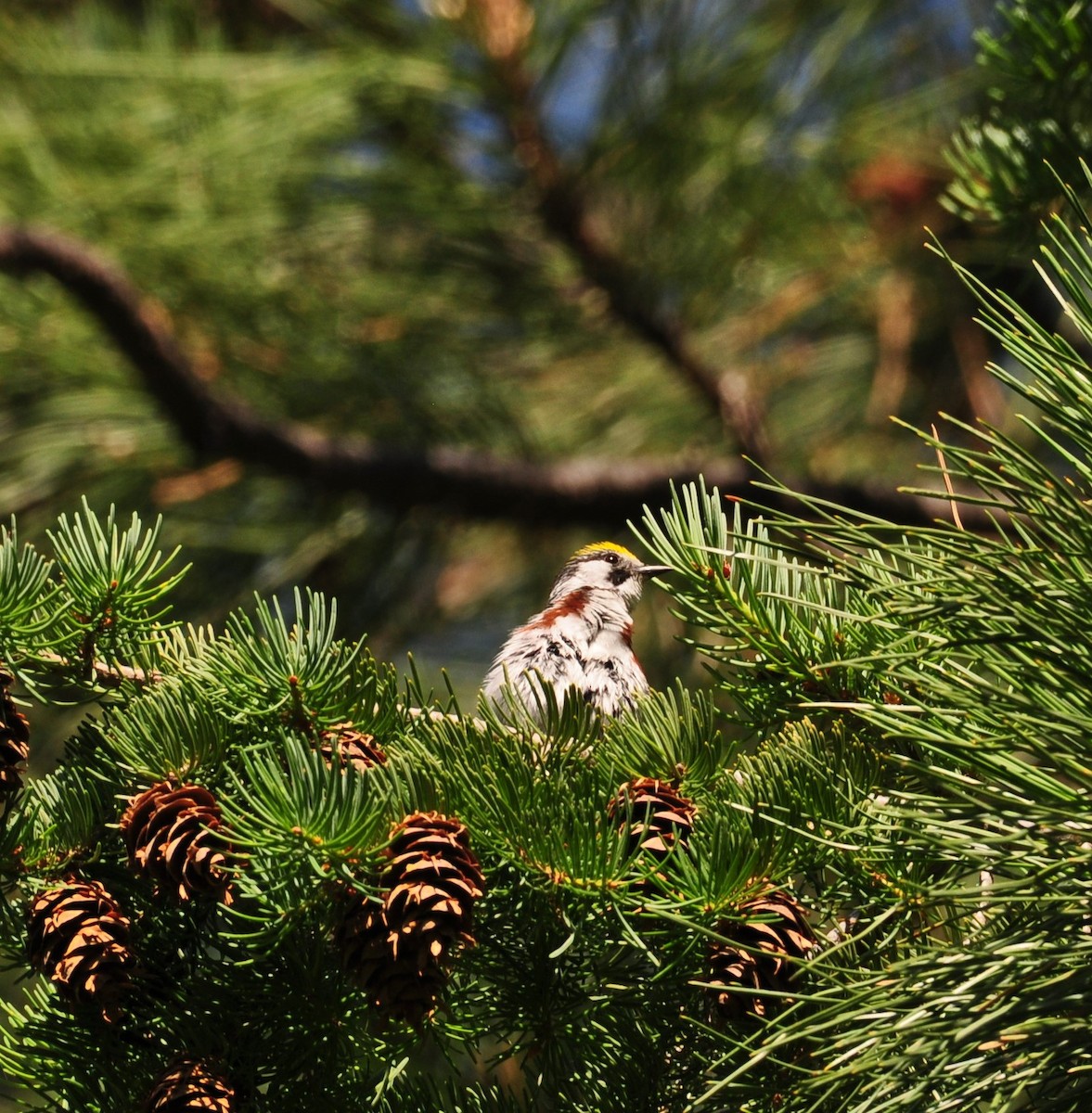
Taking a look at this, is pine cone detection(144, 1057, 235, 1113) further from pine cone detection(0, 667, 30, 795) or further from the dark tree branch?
the dark tree branch

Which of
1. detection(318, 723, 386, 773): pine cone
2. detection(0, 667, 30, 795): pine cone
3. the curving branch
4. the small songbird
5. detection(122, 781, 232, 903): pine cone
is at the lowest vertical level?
the curving branch

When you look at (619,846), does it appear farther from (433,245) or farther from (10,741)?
(433,245)

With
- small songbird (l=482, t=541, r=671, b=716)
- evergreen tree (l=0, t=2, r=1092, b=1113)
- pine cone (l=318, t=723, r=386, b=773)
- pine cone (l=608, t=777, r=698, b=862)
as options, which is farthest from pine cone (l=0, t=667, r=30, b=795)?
small songbird (l=482, t=541, r=671, b=716)

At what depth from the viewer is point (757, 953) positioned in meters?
1.07

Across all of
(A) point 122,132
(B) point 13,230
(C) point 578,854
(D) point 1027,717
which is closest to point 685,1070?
(C) point 578,854

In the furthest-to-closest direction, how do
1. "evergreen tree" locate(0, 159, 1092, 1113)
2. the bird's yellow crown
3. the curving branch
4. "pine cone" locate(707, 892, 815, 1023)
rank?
the bird's yellow crown < the curving branch < "pine cone" locate(707, 892, 815, 1023) < "evergreen tree" locate(0, 159, 1092, 1113)

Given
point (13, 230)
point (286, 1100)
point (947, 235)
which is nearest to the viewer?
point (286, 1100)

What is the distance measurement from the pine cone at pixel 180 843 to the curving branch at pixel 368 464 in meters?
1.82

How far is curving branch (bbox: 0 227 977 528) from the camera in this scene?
278 cm

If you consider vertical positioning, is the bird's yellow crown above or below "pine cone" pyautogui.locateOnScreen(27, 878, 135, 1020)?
below

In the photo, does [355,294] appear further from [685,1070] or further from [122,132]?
[685,1070]

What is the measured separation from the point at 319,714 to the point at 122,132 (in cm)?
256

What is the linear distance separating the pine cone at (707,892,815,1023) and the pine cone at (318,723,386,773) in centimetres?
35

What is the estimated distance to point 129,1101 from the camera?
1.15 metres
